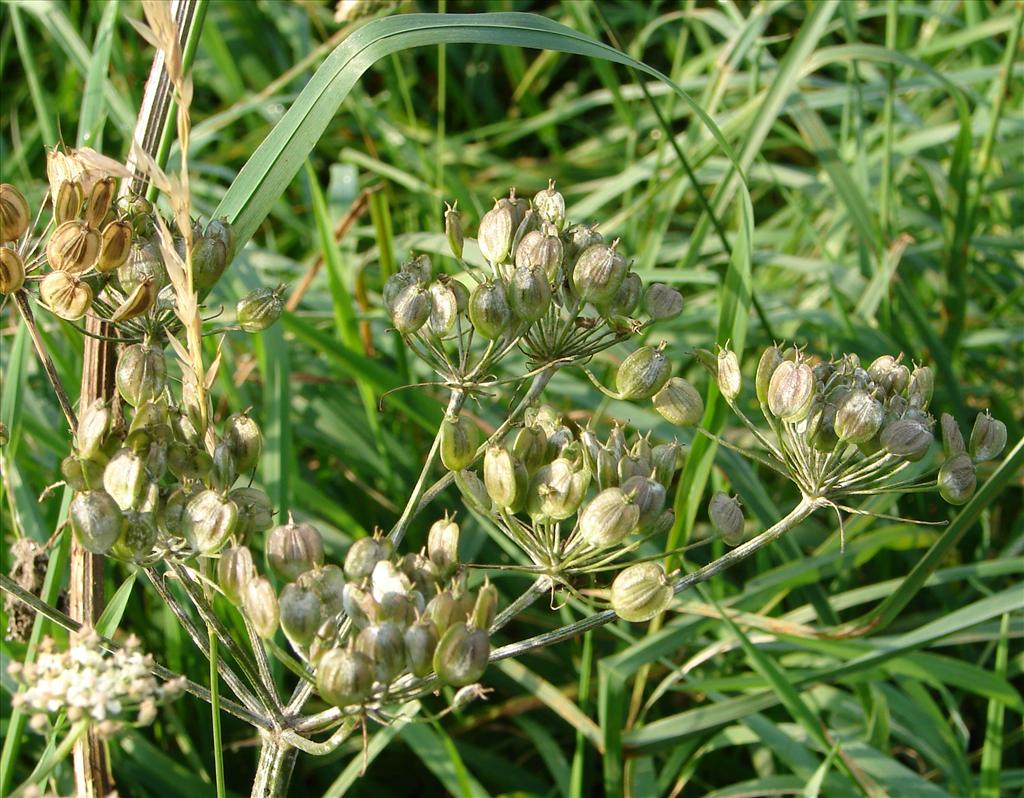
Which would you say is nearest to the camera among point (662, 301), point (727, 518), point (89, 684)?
point (89, 684)

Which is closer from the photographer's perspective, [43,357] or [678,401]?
[43,357]

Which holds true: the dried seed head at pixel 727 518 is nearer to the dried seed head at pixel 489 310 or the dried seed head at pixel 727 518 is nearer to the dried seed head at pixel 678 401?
the dried seed head at pixel 678 401

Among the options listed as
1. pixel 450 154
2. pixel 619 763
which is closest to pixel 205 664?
pixel 619 763

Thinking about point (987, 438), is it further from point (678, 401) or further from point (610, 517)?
point (610, 517)

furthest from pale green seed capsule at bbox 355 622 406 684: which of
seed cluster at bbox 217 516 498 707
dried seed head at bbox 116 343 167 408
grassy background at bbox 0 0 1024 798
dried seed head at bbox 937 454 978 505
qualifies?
grassy background at bbox 0 0 1024 798

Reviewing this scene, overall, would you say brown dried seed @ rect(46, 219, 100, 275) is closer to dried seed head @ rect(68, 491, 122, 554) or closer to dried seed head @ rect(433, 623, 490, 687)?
dried seed head @ rect(68, 491, 122, 554)

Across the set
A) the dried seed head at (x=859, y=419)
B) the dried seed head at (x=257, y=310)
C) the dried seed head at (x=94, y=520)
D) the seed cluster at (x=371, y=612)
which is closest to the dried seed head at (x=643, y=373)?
the dried seed head at (x=859, y=419)

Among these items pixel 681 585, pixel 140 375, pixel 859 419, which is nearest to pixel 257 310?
pixel 140 375
